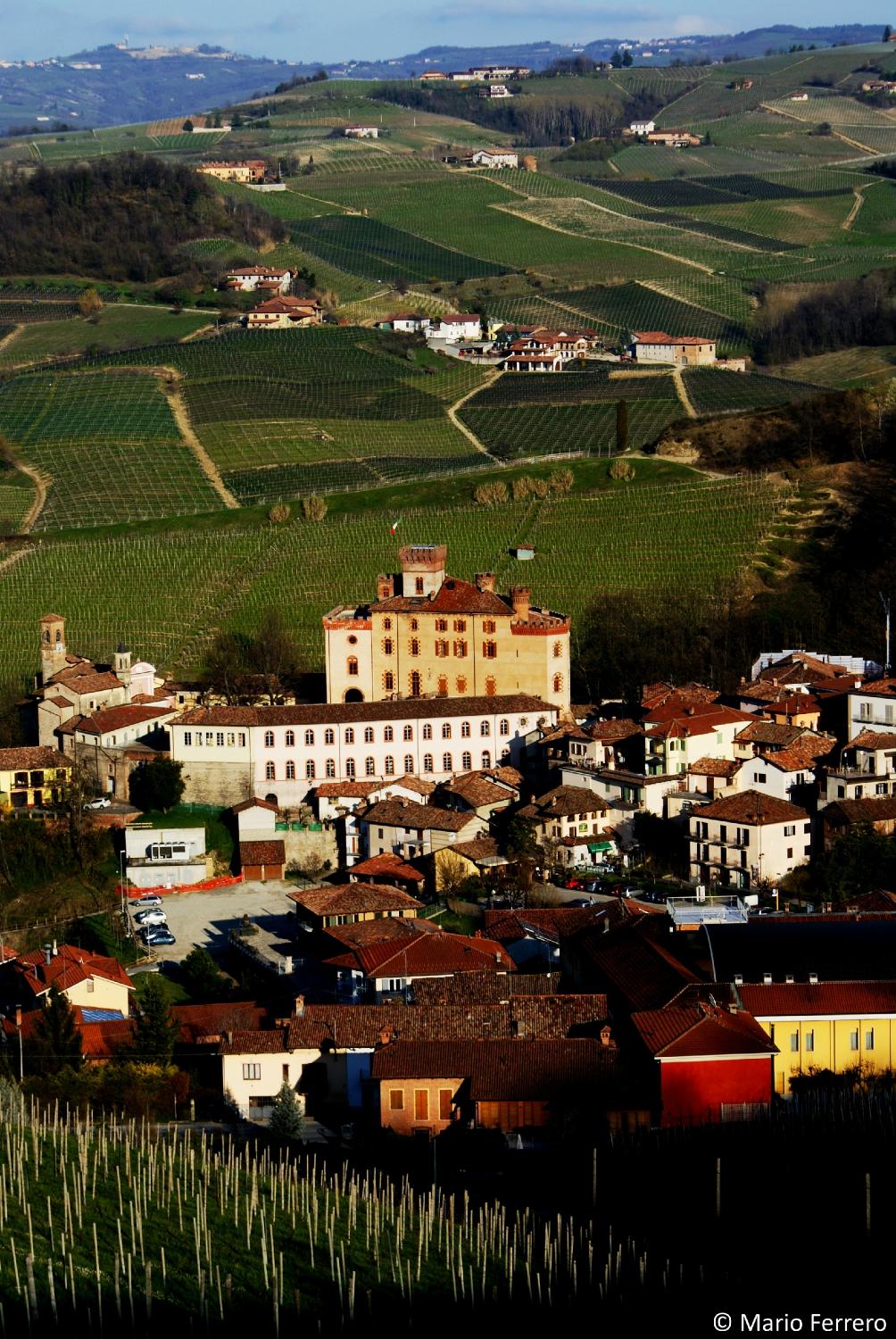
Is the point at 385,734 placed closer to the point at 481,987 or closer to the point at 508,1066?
the point at 481,987

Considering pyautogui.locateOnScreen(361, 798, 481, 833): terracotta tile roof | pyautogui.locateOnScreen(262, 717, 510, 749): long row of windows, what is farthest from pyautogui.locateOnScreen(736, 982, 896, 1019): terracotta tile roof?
pyautogui.locateOnScreen(262, 717, 510, 749): long row of windows

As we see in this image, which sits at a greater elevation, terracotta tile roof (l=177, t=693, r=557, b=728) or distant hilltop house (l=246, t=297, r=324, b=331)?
distant hilltop house (l=246, t=297, r=324, b=331)

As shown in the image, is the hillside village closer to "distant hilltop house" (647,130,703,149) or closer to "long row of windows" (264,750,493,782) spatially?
"long row of windows" (264,750,493,782)

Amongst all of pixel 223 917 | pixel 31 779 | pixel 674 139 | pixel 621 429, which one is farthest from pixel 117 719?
pixel 674 139

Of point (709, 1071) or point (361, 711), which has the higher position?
point (361, 711)

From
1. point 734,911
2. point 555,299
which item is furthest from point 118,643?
point 555,299

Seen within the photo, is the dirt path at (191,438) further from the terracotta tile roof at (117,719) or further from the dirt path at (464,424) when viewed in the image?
the terracotta tile roof at (117,719)
